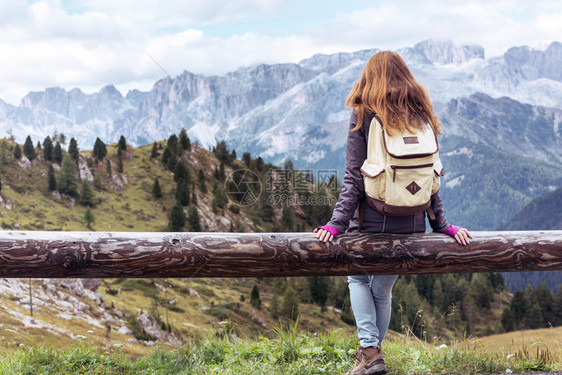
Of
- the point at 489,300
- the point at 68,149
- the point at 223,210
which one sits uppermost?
the point at 68,149

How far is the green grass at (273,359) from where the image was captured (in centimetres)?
477

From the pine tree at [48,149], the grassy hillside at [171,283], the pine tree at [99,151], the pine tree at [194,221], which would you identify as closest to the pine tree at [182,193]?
the grassy hillside at [171,283]

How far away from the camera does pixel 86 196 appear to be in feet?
333

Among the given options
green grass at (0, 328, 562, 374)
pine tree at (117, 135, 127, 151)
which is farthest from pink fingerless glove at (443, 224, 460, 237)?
pine tree at (117, 135, 127, 151)

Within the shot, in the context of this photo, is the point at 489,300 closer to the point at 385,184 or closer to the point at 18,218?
the point at 18,218

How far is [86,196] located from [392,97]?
10832cm

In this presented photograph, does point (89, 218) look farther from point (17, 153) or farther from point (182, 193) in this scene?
point (17, 153)

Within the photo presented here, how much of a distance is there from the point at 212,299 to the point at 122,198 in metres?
45.1

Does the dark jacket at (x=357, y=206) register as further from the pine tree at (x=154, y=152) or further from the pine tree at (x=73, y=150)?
the pine tree at (x=154, y=152)

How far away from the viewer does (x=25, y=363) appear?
475cm

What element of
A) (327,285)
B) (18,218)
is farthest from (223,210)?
(18,218)

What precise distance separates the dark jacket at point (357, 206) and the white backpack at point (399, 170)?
123mm

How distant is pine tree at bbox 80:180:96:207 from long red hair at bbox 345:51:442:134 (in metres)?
108

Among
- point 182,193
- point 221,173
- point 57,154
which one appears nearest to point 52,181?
point 57,154
